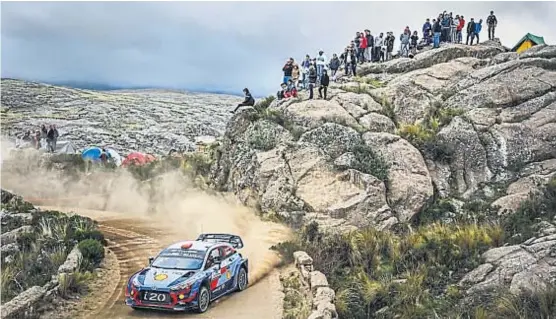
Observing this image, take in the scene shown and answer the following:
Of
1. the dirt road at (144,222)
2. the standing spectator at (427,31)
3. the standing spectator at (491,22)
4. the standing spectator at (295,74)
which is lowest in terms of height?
the dirt road at (144,222)

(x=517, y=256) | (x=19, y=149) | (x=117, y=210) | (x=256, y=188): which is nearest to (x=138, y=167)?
(x=117, y=210)

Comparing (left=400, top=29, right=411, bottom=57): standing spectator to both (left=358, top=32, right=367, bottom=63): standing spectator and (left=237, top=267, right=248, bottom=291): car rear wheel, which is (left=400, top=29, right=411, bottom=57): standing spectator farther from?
(left=237, top=267, right=248, bottom=291): car rear wheel

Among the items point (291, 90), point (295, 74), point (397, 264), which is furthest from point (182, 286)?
point (295, 74)

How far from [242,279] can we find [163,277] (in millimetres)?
3167

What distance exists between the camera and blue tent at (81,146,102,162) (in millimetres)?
39981

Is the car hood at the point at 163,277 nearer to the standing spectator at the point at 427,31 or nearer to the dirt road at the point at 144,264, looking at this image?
the dirt road at the point at 144,264

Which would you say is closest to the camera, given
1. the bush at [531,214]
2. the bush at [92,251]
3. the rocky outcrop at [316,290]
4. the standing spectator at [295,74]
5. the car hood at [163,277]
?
the rocky outcrop at [316,290]

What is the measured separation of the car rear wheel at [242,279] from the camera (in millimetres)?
17745

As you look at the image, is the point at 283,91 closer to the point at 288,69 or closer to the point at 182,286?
the point at 288,69

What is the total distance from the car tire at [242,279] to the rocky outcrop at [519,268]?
22.6ft

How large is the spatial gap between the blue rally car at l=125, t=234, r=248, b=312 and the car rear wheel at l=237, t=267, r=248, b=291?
0.10 feet

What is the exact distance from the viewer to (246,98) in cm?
3303

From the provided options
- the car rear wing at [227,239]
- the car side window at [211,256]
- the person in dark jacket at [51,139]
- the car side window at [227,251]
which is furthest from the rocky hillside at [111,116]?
the car side window at [211,256]

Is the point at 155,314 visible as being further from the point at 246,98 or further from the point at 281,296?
the point at 246,98
